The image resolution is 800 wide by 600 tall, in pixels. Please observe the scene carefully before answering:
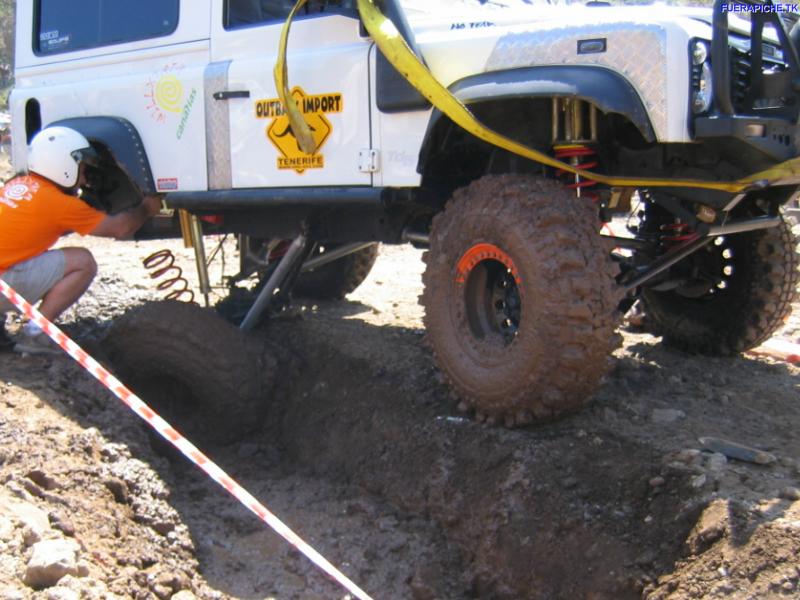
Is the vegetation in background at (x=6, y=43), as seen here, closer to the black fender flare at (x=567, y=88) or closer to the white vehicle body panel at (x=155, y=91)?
the white vehicle body panel at (x=155, y=91)

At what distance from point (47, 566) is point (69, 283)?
8.12ft

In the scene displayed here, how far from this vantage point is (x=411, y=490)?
4.13 meters

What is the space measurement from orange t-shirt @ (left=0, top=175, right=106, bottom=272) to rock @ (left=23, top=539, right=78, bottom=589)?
2.38 m

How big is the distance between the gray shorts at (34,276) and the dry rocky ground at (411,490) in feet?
1.16

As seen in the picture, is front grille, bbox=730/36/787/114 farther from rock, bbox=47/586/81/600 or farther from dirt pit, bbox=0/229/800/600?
rock, bbox=47/586/81/600

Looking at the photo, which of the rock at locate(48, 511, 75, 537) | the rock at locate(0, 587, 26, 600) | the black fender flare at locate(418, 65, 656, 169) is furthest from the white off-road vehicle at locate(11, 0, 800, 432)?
the rock at locate(0, 587, 26, 600)

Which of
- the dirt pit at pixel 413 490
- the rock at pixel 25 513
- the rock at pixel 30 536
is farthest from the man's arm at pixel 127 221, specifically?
the rock at pixel 30 536

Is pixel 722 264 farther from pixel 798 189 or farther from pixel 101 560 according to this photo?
pixel 101 560

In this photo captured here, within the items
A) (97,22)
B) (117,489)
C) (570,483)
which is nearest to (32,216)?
(97,22)

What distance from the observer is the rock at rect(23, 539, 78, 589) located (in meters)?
2.88

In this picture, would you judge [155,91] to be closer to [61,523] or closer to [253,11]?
[253,11]

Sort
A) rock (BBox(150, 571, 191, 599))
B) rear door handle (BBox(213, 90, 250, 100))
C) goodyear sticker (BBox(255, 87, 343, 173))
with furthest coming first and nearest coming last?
rear door handle (BBox(213, 90, 250, 100)) < goodyear sticker (BBox(255, 87, 343, 173)) < rock (BBox(150, 571, 191, 599))

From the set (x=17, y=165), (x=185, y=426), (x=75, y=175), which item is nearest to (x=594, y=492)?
(x=185, y=426)

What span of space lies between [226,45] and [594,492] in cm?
303
